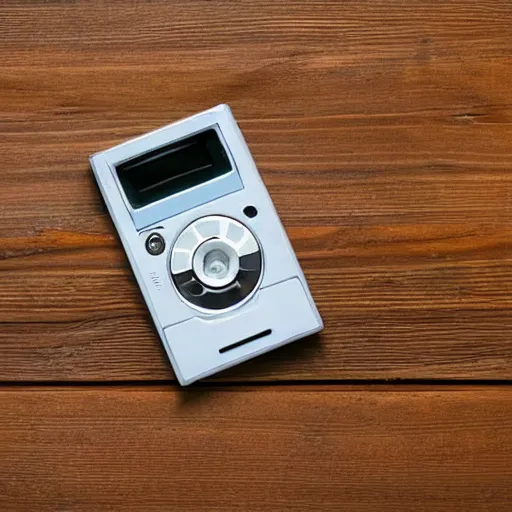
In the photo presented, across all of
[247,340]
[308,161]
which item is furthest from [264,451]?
[308,161]

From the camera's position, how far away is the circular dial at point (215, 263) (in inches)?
23.2

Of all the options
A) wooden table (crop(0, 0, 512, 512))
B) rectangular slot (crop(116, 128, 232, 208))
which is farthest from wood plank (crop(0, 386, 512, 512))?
rectangular slot (crop(116, 128, 232, 208))

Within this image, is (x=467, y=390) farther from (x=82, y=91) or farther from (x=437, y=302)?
(x=82, y=91)

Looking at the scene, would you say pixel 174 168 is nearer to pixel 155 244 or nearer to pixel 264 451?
pixel 155 244

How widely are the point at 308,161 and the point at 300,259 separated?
7cm

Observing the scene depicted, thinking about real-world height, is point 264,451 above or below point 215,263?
below

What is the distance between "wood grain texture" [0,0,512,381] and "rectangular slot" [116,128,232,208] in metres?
0.02

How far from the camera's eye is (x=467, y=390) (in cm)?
59

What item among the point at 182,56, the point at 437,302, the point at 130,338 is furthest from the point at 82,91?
the point at 437,302

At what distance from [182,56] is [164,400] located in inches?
9.6

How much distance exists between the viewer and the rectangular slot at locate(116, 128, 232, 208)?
0.60 meters

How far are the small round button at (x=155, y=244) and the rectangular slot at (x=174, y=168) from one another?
0.9 inches

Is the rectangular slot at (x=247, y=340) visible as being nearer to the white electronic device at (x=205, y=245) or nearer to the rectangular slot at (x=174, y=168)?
the white electronic device at (x=205, y=245)

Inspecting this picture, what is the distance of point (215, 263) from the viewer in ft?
1.96
